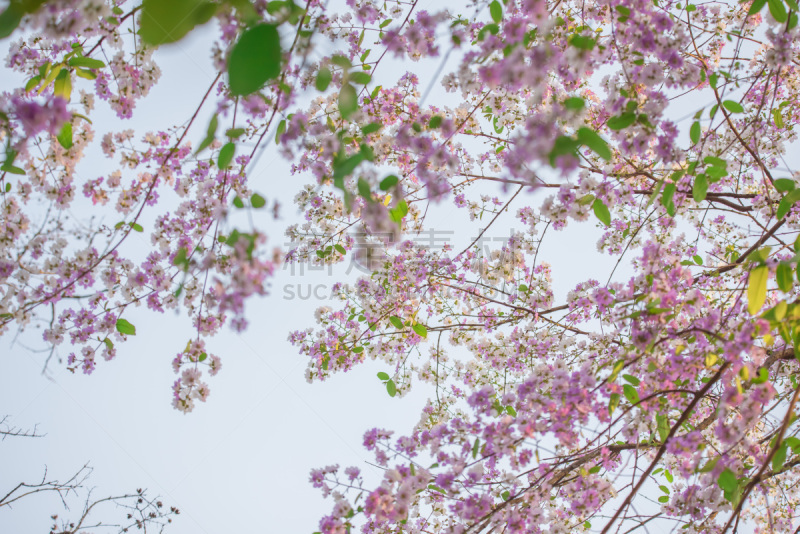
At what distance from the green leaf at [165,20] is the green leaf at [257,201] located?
3.28ft

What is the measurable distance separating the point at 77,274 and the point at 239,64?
95.2 inches

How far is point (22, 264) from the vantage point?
2.59 m

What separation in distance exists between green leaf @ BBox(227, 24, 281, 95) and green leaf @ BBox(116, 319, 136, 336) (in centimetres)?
239

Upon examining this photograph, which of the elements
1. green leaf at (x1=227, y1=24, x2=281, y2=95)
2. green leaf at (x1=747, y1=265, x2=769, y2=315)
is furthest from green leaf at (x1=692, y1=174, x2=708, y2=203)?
green leaf at (x1=227, y1=24, x2=281, y2=95)

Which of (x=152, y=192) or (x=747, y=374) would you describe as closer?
(x=747, y=374)

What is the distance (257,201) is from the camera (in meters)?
1.97

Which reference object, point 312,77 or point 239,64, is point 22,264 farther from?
point 239,64

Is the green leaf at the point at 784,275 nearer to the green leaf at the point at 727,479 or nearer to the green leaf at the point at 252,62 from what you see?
the green leaf at the point at 727,479

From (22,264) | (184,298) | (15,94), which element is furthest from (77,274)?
(15,94)

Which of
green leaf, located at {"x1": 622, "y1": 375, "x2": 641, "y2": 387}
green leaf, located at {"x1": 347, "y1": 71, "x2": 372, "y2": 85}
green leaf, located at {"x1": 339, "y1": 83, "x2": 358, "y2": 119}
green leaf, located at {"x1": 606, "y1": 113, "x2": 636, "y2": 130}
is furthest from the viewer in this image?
green leaf, located at {"x1": 622, "y1": 375, "x2": 641, "y2": 387}

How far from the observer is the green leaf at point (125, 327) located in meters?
2.82

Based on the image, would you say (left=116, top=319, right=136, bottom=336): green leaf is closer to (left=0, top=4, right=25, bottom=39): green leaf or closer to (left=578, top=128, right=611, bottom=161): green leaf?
(left=0, top=4, right=25, bottom=39): green leaf

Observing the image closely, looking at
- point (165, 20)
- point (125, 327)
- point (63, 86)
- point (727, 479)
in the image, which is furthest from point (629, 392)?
point (63, 86)

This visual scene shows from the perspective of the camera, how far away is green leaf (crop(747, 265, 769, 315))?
1755 millimetres
